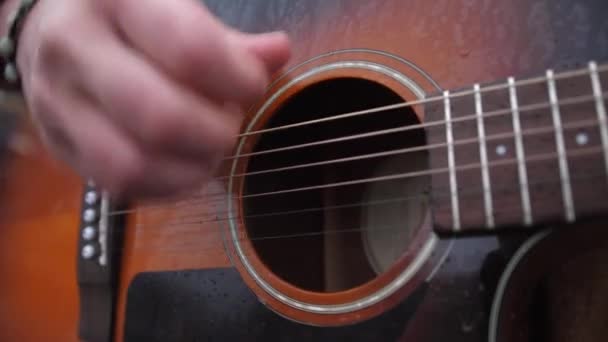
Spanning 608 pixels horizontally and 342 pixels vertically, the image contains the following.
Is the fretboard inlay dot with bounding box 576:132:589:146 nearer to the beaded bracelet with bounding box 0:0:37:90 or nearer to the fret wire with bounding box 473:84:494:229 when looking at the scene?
the fret wire with bounding box 473:84:494:229

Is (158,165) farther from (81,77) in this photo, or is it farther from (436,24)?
(436,24)

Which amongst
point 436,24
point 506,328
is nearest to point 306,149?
point 436,24

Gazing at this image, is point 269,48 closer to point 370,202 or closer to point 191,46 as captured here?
point 191,46

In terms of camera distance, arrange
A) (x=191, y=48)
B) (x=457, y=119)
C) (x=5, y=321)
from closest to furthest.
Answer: (x=191, y=48) → (x=457, y=119) → (x=5, y=321)

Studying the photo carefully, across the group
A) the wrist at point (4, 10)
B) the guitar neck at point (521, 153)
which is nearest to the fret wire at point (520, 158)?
the guitar neck at point (521, 153)

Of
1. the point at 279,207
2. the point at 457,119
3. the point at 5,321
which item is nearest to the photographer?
the point at 457,119

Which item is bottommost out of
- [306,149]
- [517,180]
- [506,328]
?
[506,328]

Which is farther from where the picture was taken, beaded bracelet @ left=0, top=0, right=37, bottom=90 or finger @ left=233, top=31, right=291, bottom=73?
beaded bracelet @ left=0, top=0, right=37, bottom=90

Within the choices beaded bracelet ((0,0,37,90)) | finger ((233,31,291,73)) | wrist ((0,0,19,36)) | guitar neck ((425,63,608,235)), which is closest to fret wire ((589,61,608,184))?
guitar neck ((425,63,608,235))
